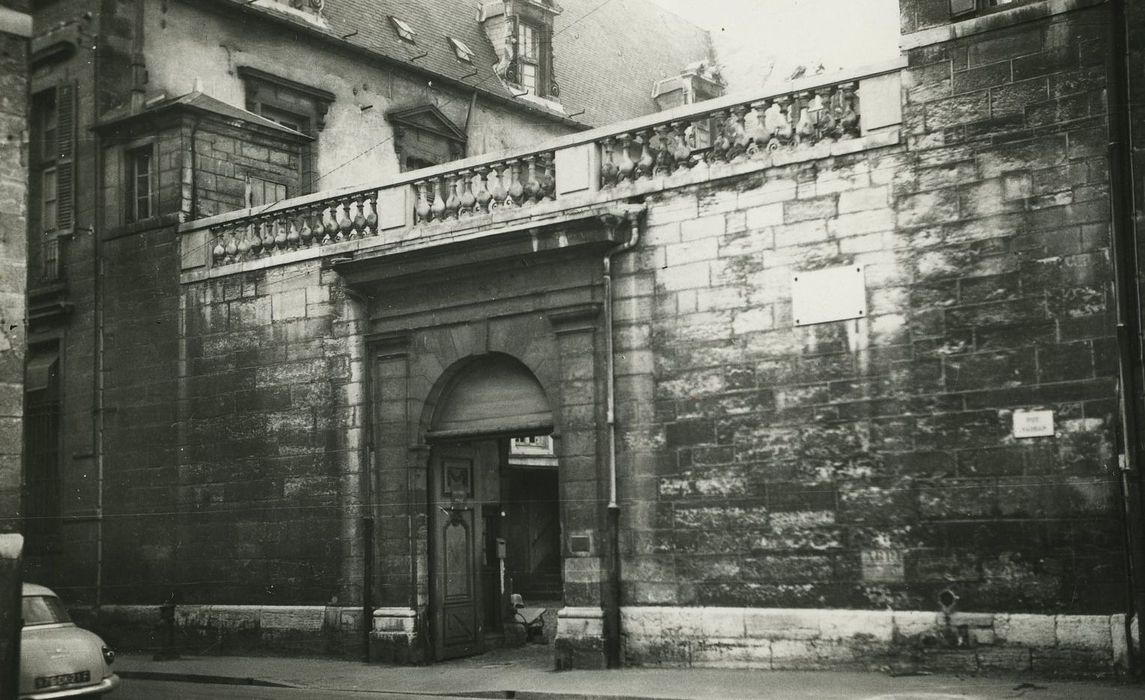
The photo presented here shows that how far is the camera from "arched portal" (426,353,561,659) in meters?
15.5

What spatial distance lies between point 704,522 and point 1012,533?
326cm

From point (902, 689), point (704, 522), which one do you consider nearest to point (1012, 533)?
point (902, 689)

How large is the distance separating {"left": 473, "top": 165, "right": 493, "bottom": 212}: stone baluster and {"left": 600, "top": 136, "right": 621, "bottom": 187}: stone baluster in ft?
5.41

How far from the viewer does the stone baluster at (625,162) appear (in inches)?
568

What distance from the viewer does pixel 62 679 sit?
36.1ft

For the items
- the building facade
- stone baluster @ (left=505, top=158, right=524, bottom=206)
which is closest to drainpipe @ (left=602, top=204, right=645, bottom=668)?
the building facade

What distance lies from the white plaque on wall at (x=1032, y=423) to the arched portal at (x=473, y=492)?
18.1 feet

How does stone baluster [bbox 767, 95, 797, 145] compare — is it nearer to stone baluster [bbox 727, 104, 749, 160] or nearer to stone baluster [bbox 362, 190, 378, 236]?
stone baluster [bbox 727, 104, 749, 160]

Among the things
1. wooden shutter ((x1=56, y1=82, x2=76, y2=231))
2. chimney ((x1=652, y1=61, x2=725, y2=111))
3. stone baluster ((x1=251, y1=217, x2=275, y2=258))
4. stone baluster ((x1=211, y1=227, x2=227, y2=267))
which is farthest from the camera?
chimney ((x1=652, y1=61, x2=725, y2=111))

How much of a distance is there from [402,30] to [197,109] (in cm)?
797

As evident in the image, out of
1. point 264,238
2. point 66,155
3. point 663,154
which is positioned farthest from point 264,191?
point 663,154

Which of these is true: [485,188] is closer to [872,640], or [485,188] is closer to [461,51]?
[872,640]

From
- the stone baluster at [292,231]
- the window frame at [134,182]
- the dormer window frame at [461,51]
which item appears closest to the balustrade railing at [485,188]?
the stone baluster at [292,231]

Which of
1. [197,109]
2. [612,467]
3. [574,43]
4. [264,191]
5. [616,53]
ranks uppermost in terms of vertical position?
[616,53]
